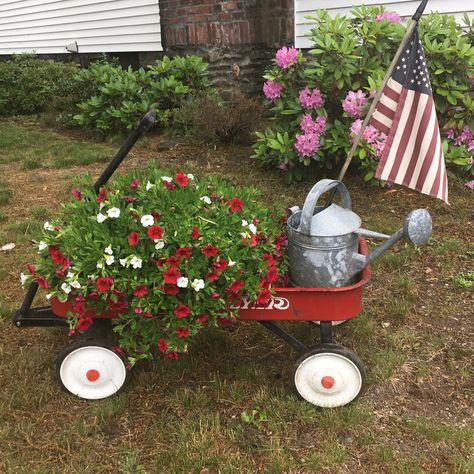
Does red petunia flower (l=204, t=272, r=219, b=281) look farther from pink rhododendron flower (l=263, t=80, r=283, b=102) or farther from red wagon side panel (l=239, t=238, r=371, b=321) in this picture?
pink rhododendron flower (l=263, t=80, r=283, b=102)

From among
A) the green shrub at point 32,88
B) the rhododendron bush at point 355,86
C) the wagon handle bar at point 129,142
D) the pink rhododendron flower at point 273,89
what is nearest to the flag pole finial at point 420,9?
the wagon handle bar at point 129,142

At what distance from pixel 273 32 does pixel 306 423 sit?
5.85m

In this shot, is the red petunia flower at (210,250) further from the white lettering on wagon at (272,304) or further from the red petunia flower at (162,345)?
the red petunia flower at (162,345)

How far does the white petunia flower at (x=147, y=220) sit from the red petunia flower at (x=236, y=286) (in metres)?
0.39

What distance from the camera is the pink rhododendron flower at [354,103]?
4289 mm

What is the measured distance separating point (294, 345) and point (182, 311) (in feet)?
1.86

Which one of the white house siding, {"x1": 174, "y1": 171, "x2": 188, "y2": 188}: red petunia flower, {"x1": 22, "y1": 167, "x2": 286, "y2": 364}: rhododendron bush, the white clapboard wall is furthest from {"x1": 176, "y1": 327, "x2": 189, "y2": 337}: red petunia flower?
the white house siding

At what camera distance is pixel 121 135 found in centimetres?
700

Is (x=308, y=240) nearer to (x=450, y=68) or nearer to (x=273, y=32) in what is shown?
(x=450, y=68)

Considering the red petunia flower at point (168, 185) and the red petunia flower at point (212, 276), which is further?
the red petunia flower at point (168, 185)

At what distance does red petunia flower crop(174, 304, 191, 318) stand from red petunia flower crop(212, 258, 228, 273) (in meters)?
0.19

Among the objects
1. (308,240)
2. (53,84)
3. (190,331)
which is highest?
(308,240)

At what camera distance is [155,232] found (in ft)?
7.07

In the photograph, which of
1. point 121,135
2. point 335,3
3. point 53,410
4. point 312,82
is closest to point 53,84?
point 121,135
